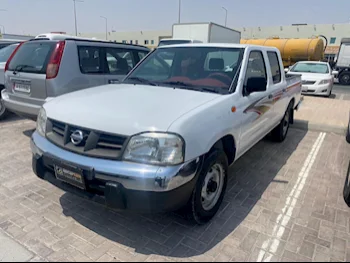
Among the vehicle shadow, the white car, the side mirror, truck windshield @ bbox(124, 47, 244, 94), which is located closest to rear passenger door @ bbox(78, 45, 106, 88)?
truck windshield @ bbox(124, 47, 244, 94)

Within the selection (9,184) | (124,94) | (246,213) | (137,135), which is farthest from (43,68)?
(246,213)

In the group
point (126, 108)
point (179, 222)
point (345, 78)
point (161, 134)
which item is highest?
point (126, 108)

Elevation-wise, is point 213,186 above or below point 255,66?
below

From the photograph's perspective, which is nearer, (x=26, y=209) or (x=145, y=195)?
(x=145, y=195)

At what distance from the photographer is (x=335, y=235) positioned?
272 centimetres

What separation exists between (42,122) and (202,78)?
6.23ft

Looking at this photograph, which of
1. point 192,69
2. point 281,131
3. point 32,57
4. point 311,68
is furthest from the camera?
point 311,68

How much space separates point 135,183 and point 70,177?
2.22 ft

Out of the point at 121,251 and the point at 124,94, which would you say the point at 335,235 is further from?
the point at 124,94

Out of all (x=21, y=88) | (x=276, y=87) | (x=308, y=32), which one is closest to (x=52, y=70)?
(x=21, y=88)

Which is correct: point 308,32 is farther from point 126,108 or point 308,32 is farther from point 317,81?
point 126,108

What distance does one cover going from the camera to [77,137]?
7.95 feet

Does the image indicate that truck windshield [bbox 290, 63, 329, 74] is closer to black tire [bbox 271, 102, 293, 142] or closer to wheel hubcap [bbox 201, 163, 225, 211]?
black tire [bbox 271, 102, 293, 142]

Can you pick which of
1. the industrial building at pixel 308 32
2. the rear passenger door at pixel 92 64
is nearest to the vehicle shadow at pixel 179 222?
the rear passenger door at pixel 92 64
